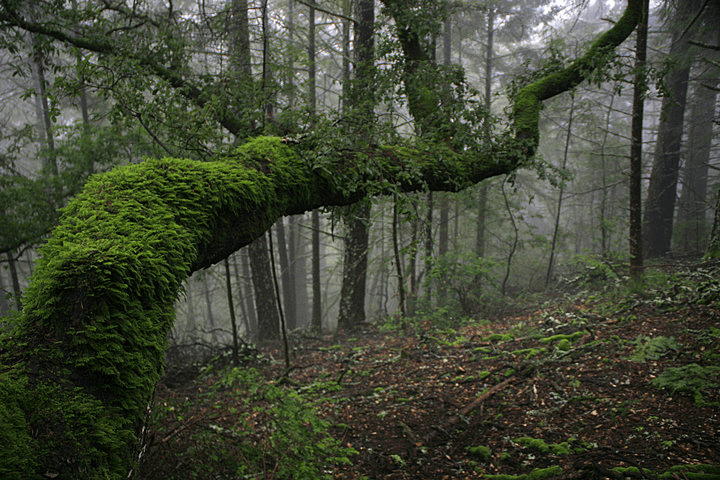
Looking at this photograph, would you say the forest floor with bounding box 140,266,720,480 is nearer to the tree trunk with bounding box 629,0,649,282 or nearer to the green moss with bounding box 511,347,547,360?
the green moss with bounding box 511,347,547,360

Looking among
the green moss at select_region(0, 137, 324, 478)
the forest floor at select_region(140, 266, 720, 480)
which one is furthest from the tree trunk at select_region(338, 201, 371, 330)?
the green moss at select_region(0, 137, 324, 478)

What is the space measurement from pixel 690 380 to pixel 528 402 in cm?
149

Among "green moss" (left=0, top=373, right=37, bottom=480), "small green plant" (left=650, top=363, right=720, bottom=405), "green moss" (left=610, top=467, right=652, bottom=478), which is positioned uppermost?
"green moss" (left=0, top=373, right=37, bottom=480)

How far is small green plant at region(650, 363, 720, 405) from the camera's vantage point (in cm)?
348

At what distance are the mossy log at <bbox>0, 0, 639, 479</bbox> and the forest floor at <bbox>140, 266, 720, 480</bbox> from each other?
1.19 m

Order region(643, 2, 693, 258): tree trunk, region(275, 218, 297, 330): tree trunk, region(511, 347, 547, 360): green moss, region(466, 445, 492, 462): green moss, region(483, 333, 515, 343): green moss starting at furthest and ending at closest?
region(275, 218, 297, 330): tree trunk
region(643, 2, 693, 258): tree trunk
region(483, 333, 515, 343): green moss
region(511, 347, 547, 360): green moss
region(466, 445, 492, 462): green moss

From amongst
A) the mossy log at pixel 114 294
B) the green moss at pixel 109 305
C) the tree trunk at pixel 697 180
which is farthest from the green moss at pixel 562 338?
the tree trunk at pixel 697 180

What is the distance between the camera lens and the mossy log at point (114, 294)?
4.22ft

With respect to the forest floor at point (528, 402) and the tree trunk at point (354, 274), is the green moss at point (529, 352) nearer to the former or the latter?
the forest floor at point (528, 402)

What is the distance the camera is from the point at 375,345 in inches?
292

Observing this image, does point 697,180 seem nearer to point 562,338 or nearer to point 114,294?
point 562,338

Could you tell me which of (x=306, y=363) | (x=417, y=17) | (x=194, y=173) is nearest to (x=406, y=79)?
(x=417, y=17)

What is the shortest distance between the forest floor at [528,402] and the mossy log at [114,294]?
3.90 ft

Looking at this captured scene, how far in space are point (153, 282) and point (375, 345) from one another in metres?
5.98
